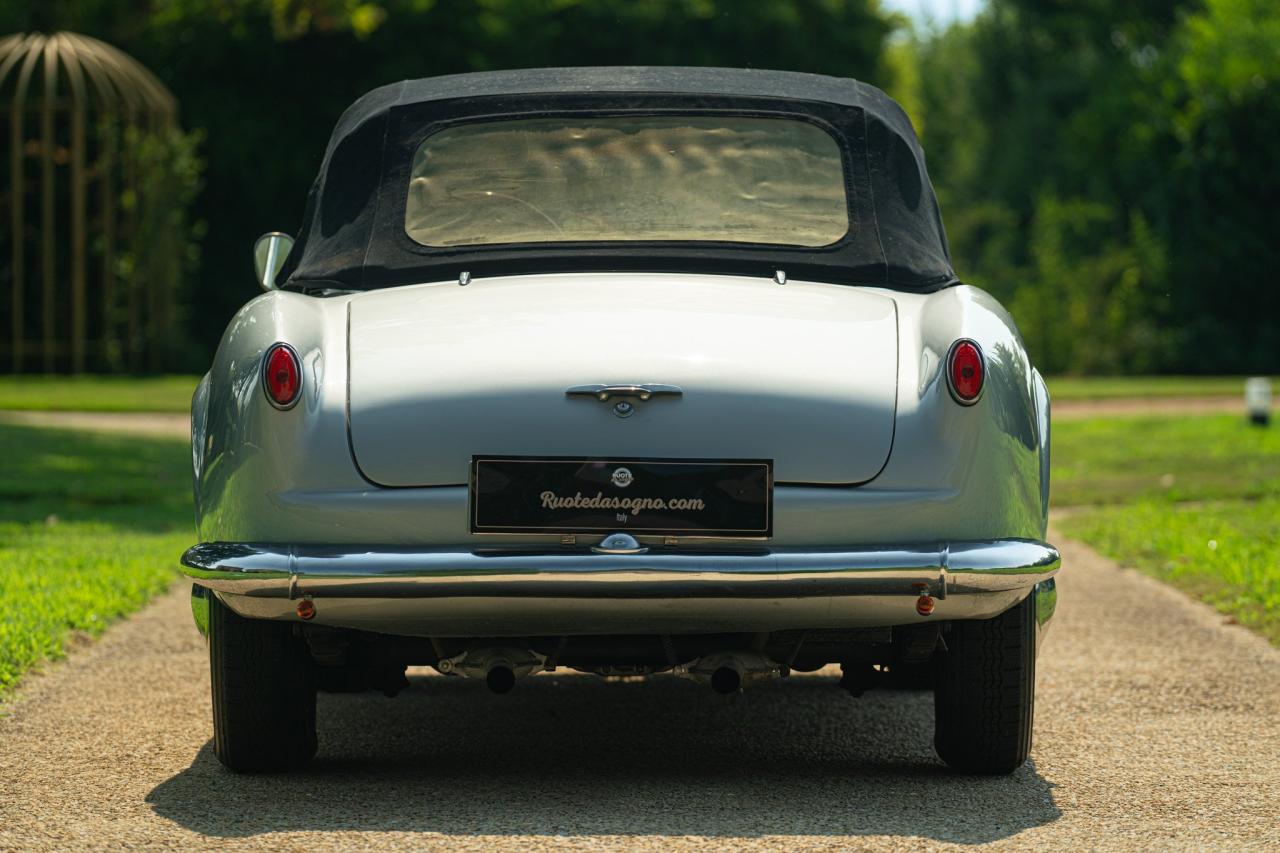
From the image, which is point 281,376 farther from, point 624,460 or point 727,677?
point 727,677

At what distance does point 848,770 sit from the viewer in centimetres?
486

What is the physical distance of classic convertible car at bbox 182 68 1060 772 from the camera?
414cm

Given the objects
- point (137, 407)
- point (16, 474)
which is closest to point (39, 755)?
point (16, 474)

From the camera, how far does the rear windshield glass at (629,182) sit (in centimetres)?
489

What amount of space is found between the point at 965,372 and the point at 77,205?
21456 millimetres

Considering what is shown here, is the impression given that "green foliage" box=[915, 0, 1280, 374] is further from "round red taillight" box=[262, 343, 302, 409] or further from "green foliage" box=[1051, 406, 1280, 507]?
"round red taillight" box=[262, 343, 302, 409]

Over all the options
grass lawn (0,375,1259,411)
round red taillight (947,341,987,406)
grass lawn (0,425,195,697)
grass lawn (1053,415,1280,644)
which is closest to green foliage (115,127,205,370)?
grass lawn (0,375,1259,411)

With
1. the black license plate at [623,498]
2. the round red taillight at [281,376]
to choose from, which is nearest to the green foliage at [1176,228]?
the black license plate at [623,498]

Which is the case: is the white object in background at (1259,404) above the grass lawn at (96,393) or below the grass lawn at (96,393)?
above

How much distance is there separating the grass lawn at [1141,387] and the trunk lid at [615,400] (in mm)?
18939

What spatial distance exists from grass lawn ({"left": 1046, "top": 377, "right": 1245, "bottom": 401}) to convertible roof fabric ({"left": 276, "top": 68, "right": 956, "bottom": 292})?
1810cm

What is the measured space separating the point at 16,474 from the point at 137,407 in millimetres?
6670

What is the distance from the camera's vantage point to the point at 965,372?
14.1 feet

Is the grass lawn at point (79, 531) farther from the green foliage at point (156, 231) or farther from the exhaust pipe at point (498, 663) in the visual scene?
the green foliage at point (156, 231)
